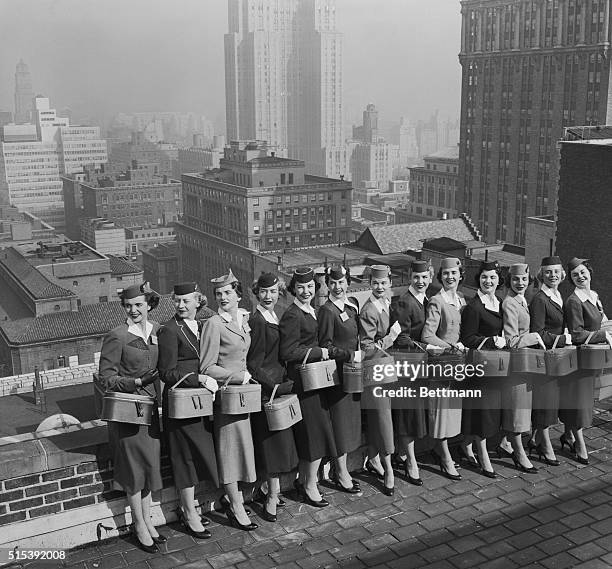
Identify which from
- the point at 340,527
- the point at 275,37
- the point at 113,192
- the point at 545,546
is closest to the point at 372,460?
the point at 340,527

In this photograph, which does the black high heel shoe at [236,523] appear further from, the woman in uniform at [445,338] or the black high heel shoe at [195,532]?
the woman in uniform at [445,338]

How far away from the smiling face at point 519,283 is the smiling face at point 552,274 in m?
0.30

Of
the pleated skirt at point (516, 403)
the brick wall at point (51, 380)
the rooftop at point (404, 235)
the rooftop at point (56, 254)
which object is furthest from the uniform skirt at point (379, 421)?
the rooftop at point (56, 254)

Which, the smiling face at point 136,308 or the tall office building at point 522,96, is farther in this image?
the tall office building at point 522,96

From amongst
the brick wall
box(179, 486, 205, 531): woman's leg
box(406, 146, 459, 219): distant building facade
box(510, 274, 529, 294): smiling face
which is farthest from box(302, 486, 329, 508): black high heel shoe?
box(406, 146, 459, 219): distant building facade

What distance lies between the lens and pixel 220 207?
358ft

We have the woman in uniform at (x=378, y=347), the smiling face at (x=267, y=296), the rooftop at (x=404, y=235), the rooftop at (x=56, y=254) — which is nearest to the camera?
the smiling face at (x=267, y=296)

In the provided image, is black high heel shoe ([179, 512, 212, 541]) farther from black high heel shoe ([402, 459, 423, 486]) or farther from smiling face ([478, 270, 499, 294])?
smiling face ([478, 270, 499, 294])

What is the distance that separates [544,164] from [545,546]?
9471 cm

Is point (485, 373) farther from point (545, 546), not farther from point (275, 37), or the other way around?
point (275, 37)

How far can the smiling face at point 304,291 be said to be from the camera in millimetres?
8562

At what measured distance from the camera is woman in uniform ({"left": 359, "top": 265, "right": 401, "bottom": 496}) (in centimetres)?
898

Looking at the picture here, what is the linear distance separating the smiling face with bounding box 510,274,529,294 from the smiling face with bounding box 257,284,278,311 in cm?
307

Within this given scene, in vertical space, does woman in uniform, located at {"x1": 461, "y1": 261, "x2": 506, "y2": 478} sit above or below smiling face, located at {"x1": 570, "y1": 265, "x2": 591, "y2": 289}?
below
